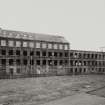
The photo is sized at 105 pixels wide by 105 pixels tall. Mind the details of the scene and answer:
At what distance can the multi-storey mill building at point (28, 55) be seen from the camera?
133ft

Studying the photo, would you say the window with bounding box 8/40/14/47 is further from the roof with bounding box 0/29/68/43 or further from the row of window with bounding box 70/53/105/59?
the row of window with bounding box 70/53/105/59

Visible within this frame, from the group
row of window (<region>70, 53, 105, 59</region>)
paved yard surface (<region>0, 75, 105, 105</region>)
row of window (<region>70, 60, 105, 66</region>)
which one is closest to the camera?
paved yard surface (<region>0, 75, 105, 105</region>)

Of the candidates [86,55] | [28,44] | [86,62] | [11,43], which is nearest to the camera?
[11,43]

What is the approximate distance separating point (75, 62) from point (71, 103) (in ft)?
119

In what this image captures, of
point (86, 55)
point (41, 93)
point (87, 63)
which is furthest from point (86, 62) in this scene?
point (41, 93)

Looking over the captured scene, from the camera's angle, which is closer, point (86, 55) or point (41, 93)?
point (41, 93)

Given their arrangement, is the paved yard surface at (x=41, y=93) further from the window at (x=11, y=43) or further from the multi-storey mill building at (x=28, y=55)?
the window at (x=11, y=43)

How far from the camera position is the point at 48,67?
4569 cm

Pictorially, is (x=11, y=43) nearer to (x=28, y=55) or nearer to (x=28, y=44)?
(x=28, y=44)

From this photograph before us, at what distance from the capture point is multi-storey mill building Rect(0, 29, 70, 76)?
40.7 meters

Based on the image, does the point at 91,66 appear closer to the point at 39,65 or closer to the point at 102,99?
the point at 39,65

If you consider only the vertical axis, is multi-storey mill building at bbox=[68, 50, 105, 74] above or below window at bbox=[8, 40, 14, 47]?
below

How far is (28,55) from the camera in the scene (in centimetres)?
4322

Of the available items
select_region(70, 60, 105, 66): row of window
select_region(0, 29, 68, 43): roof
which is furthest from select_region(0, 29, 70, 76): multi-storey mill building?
select_region(70, 60, 105, 66): row of window
